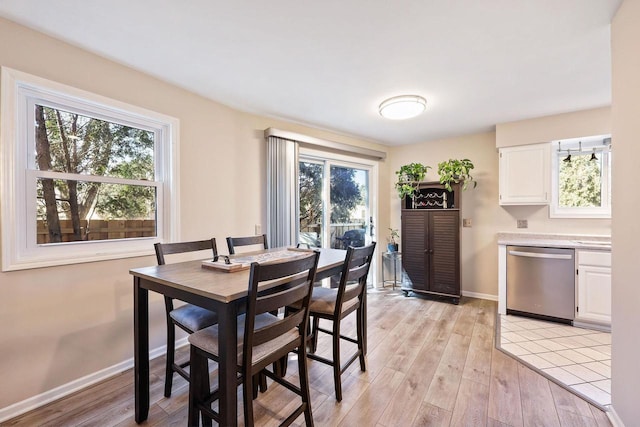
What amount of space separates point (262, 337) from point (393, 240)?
3700mm

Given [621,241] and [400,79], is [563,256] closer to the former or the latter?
[621,241]

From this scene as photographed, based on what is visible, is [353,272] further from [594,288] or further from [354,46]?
[594,288]

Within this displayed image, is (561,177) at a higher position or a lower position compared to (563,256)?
higher

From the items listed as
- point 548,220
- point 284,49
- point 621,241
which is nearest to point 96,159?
point 284,49

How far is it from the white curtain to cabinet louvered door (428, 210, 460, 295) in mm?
1937

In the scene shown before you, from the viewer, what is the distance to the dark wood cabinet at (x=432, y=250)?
12.1 ft

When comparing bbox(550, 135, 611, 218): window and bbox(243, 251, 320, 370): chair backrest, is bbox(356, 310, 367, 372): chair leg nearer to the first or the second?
bbox(243, 251, 320, 370): chair backrest

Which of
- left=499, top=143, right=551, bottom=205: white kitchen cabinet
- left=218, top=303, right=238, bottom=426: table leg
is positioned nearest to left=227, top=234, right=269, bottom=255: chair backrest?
left=218, top=303, right=238, bottom=426: table leg

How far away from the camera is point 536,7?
62.6 inches

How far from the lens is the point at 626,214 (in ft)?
4.80

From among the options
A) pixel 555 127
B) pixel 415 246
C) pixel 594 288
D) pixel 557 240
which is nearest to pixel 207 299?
pixel 415 246

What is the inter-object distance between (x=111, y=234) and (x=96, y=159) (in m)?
0.59

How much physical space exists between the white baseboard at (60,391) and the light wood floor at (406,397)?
0.15 feet

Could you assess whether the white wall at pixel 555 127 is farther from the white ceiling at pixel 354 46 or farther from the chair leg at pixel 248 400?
the chair leg at pixel 248 400
